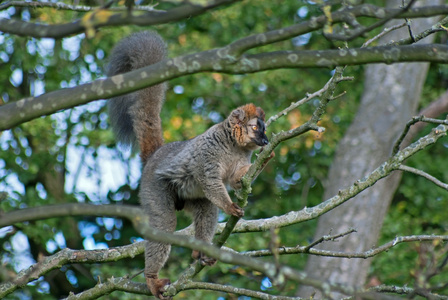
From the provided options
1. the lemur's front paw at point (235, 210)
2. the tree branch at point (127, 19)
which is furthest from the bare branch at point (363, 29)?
the lemur's front paw at point (235, 210)

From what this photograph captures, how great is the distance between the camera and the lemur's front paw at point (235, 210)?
427cm

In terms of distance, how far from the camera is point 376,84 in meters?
10.6

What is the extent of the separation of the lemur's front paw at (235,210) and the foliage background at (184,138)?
5340mm

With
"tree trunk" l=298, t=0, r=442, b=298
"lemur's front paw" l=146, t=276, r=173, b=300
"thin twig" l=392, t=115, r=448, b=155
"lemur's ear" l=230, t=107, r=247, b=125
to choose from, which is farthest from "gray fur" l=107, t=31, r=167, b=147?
"tree trunk" l=298, t=0, r=442, b=298

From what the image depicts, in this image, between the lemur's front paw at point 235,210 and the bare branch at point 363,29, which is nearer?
the bare branch at point 363,29

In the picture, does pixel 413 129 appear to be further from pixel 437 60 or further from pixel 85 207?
pixel 85 207

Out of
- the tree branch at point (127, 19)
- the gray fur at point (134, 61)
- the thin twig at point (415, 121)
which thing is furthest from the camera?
the gray fur at point (134, 61)

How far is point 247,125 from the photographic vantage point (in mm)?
5512

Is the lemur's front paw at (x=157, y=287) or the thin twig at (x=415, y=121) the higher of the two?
the thin twig at (x=415, y=121)

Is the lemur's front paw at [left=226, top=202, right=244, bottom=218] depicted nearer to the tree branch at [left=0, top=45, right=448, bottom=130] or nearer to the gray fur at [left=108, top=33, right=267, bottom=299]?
the gray fur at [left=108, top=33, right=267, bottom=299]

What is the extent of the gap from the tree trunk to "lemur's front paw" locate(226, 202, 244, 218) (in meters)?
4.51

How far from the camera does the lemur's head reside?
5383mm

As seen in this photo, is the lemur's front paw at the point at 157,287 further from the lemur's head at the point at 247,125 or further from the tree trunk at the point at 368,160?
the tree trunk at the point at 368,160

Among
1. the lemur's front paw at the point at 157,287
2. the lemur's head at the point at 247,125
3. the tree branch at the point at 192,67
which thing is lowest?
the lemur's front paw at the point at 157,287
